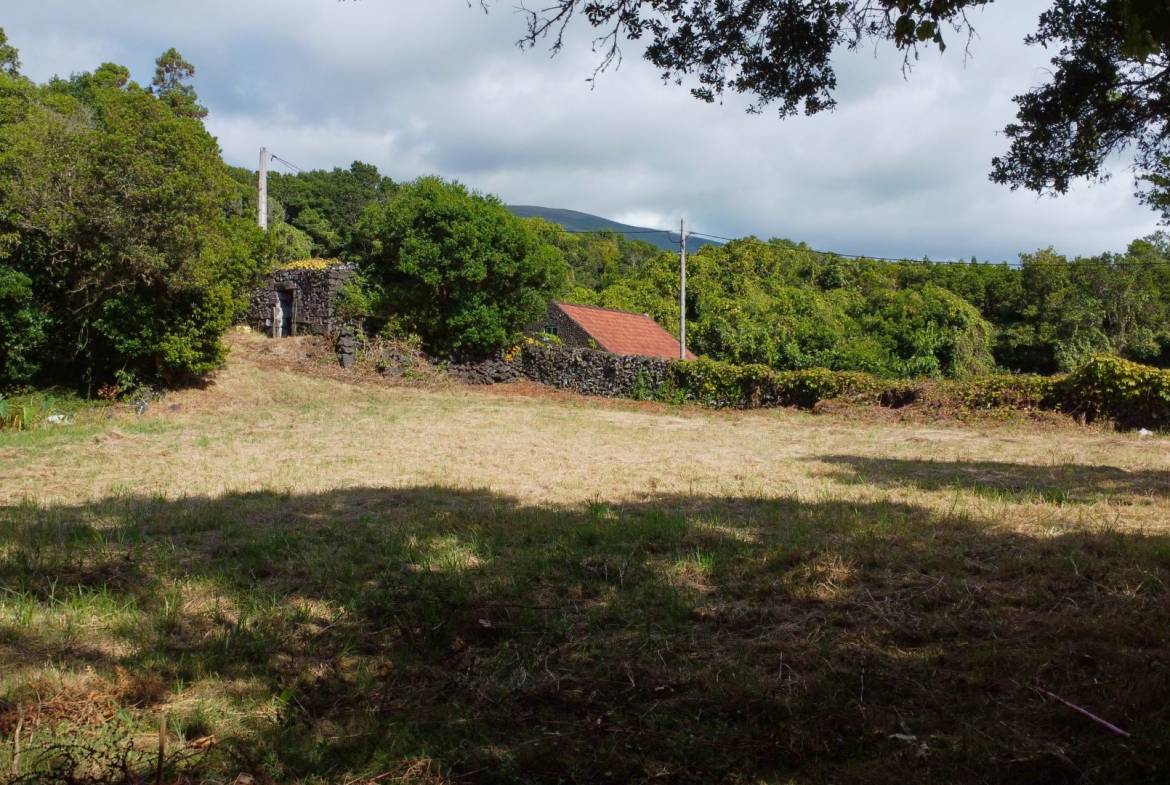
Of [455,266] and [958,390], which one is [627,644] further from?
[455,266]

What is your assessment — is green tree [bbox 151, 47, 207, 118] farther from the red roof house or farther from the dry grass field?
the dry grass field

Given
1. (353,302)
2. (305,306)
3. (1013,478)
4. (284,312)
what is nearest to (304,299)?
(305,306)

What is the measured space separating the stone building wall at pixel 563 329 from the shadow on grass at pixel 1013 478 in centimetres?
1573

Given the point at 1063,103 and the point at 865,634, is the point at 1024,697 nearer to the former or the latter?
the point at 865,634

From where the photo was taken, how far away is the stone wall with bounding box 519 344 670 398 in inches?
796

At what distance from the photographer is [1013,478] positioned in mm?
8109

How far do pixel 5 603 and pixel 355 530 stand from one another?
6.70ft

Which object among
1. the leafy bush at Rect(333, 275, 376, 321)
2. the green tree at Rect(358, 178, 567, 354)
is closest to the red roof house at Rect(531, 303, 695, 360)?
the green tree at Rect(358, 178, 567, 354)

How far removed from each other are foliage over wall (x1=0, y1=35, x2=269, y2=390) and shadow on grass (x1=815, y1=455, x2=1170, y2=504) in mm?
11436

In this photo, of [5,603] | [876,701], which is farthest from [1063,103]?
[5,603]

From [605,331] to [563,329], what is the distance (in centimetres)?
146

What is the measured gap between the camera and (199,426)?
12.8 meters

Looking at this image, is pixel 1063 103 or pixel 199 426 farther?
pixel 199 426

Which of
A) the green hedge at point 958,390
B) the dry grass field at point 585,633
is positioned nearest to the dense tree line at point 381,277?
the green hedge at point 958,390
